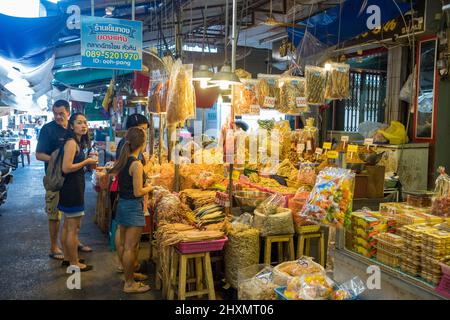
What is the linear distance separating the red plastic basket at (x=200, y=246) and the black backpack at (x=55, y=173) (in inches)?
78.1

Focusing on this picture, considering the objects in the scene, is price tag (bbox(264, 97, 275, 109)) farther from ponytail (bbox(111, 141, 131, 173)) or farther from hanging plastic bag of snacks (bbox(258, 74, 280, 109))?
ponytail (bbox(111, 141, 131, 173))

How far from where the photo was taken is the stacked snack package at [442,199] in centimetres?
301

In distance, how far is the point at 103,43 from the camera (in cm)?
640

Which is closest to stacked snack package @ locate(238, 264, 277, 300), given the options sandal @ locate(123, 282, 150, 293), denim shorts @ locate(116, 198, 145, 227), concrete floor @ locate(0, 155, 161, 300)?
denim shorts @ locate(116, 198, 145, 227)

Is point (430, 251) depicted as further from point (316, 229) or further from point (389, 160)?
point (389, 160)

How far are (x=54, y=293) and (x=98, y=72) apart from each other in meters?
8.88

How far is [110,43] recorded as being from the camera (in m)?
6.45

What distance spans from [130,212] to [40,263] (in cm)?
202

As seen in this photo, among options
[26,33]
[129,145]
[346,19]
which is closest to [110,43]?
[26,33]

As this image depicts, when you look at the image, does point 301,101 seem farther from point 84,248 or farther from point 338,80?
point 84,248

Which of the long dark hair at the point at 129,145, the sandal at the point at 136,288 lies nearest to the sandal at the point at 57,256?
the sandal at the point at 136,288

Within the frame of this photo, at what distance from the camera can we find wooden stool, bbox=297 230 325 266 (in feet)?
14.3

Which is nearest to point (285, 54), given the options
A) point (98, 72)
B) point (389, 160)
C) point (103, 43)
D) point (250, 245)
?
point (389, 160)
